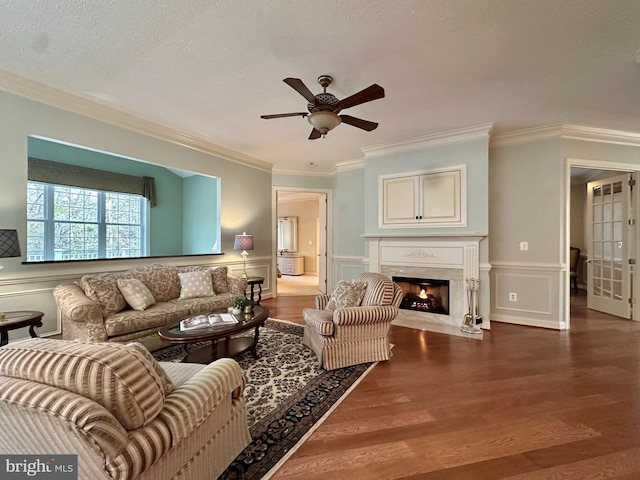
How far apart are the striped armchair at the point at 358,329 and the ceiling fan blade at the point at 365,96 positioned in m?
1.74

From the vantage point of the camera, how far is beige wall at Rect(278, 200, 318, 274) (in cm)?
980

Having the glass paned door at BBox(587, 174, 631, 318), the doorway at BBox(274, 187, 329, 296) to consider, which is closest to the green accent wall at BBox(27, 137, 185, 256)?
the doorway at BBox(274, 187, 329, 296)

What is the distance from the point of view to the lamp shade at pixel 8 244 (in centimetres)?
231

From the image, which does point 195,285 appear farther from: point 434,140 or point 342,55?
point 434,140

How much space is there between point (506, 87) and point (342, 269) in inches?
158

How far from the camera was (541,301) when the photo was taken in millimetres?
4051

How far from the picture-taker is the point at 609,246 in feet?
15.5

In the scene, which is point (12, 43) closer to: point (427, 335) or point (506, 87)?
point (506, 87)

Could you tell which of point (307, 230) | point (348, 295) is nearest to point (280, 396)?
point (348, 295)

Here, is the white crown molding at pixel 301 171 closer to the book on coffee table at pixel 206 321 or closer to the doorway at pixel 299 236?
the doorway at pixel 299 236

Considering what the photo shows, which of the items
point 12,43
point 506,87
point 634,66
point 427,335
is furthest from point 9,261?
point 634,66

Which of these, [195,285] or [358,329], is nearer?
[358,329]

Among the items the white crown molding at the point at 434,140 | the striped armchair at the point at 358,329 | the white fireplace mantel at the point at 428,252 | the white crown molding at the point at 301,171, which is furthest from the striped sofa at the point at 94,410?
the white crown molding at the point at 301,171

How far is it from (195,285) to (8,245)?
1.79 m
